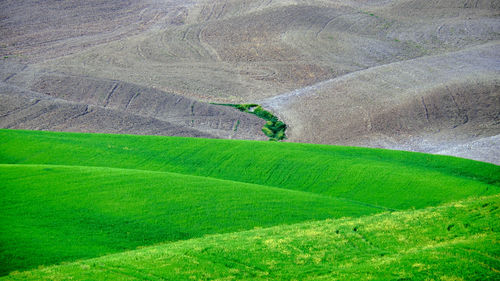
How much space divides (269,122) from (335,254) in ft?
97.1

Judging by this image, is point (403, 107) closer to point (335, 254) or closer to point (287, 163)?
point (287, 163)

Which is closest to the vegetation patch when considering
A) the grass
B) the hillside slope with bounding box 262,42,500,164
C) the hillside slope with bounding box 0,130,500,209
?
the hillside slope with bounding box 262,42,500,164

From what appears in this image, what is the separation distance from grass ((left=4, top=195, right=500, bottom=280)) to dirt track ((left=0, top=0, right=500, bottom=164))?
16289 mm

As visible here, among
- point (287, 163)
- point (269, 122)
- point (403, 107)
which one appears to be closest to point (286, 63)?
point (269, 122)

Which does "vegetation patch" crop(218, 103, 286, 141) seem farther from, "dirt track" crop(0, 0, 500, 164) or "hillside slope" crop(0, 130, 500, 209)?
"hillside slope" crop(0, 130, 500, 209)

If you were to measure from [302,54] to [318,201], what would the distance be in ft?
140

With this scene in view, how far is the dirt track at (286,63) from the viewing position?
40.2 metres

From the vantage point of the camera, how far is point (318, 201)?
64.0 feet

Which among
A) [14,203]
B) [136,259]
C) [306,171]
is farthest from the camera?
[306,171]

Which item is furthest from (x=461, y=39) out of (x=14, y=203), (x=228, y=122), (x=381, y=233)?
(x=14, y=203)

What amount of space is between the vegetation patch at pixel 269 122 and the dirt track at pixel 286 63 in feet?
2.83

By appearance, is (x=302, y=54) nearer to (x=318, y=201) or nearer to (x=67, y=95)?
(x=67, y=95)

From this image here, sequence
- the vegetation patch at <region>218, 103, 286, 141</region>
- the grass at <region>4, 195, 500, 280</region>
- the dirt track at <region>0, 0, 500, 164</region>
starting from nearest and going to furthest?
the grass at <region>4, 195, 500, 280</region> → the vegetation patch at <region>218, 103, 286, 141</region> → the dirt track at <region>0, 0, 500, 164</region>

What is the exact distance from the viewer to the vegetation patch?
40.1 metres
